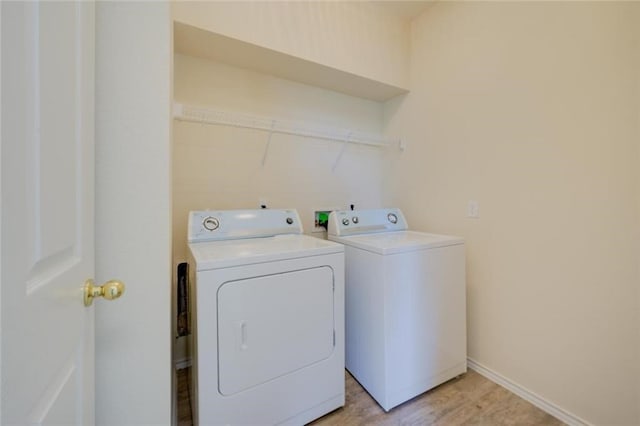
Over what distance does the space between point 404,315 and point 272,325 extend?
0.78 m

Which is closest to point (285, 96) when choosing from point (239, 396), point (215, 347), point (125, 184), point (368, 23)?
point (368, 23)

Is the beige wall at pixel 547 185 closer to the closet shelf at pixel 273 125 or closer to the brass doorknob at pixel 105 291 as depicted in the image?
the closet shelf at pixel 273 125

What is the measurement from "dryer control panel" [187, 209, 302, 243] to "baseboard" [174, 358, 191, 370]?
3.18ft

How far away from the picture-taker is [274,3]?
70.7 inches

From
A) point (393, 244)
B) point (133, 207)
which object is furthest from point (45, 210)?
point (393, 244)

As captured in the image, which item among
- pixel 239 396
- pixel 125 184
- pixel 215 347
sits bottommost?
pixel 239 396

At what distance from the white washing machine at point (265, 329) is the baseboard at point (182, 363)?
0.66 m

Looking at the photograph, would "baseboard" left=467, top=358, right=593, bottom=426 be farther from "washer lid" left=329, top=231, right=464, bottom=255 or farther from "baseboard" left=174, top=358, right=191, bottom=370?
"baseboard" left=174, top=358, right=191, bottom=370

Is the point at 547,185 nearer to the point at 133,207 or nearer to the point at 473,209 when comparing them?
the point at 473,209

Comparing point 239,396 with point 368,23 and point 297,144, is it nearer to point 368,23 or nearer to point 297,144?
point 297,144

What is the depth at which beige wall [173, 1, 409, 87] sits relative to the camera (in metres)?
1.65

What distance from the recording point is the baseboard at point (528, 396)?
1.48 metres

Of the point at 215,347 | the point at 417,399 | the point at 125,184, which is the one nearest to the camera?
the point at 125,184

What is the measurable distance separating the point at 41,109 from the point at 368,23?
92.4 inches
